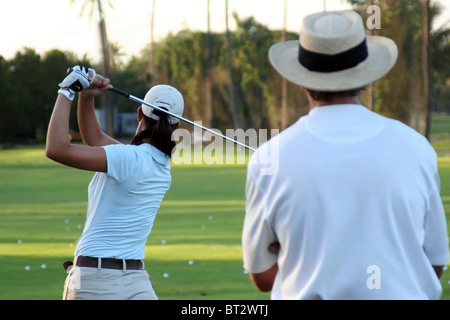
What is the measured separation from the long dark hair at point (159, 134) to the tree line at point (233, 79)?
188ft

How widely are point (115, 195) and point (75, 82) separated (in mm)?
619

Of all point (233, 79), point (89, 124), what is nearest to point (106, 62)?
point (233, 79)

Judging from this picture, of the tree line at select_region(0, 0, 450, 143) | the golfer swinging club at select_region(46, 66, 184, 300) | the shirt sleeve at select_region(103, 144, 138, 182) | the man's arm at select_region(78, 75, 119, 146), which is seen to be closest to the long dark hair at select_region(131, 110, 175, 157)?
the golfer swinging club at select_region(46, 66, 184, 300)

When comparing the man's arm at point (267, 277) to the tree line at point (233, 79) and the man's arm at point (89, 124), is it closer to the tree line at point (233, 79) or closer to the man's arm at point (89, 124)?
the man's arm at point (89, 124)

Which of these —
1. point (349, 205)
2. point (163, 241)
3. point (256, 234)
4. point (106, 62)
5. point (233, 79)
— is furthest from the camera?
point (233, 79)

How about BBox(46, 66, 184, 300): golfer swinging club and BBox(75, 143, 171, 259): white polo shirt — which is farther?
BBox(75, 143, 171, 259): white polo shirt

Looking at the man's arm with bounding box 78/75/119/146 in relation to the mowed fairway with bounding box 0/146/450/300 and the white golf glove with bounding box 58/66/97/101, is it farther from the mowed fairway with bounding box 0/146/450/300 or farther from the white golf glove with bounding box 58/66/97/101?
the mowed fairway with bounding box 0/146/450/300

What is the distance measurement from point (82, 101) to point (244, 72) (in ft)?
250

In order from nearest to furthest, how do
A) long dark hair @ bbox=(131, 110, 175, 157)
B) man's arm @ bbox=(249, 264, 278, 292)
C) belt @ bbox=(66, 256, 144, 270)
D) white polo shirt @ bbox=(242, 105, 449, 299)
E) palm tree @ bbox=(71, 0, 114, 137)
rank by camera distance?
white polo shirt @ bbox=(242, 105, 449, 299) < man's arm @ bbox=(249, 264, 278, 292) < belt @ bbox=(66, 256, 144, 270) < long dark hair @ bbox=(131, 110, 175, 157) < palm tree @ bbox=(71, 0, 114, 137)

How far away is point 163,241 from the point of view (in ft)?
38.3

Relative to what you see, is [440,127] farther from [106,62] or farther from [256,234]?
[256,234]

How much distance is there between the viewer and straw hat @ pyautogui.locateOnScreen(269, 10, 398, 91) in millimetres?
2777
